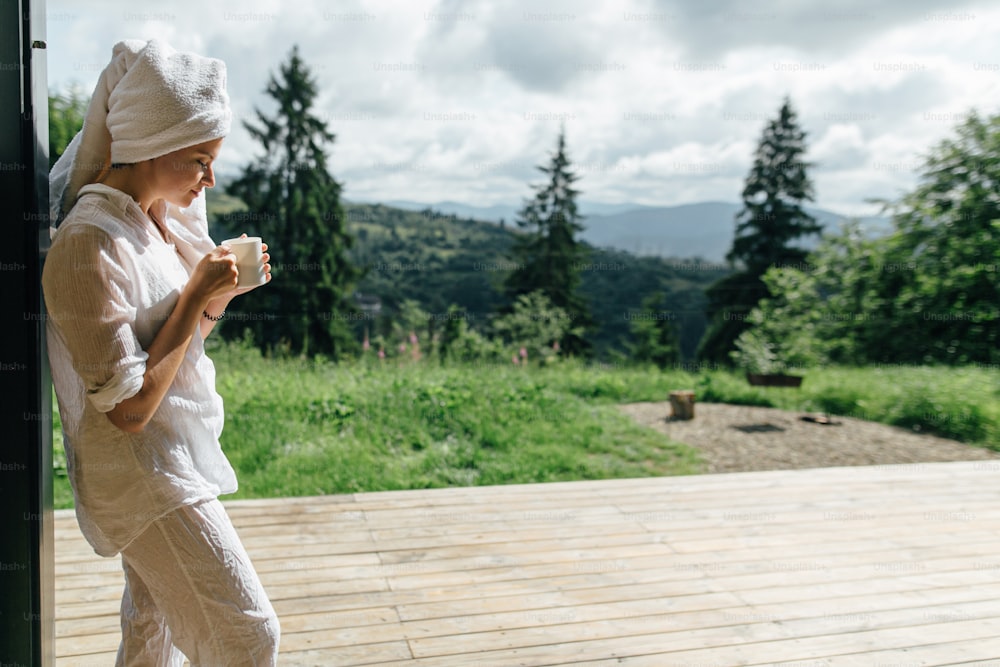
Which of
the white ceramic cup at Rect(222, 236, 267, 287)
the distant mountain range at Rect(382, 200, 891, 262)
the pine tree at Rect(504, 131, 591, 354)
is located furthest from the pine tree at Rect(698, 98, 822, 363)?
the white ceramic cup at Rect(222, 236, 267, 287)

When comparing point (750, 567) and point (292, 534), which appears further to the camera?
point (292, 534)

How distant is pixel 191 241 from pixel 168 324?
0.29 m

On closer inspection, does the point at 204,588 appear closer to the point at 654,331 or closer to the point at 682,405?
the point at 682,405

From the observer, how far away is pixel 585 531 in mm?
2947

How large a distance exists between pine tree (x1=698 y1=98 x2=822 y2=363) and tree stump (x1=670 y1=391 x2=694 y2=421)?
25.4 feet

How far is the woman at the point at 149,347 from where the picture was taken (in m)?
1.08

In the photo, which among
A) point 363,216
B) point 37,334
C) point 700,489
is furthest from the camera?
point 363,216

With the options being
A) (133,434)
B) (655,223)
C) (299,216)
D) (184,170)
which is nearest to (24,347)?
(133,434)

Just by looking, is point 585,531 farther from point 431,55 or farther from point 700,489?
point 431,55

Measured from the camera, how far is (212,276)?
1.16 metres

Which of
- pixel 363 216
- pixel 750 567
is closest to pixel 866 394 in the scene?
pixel 750 567

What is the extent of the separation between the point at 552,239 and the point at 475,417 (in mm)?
8183

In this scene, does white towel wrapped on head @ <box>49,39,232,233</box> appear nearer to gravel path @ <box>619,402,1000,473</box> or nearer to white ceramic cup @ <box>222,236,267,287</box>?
white ceramic cup @ <box>222,236,267,287</box>

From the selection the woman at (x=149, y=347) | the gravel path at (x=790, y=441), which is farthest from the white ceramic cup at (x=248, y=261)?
the gravel path at (x=790, y=441)
